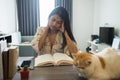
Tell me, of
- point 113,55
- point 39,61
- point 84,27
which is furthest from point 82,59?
point 84,27

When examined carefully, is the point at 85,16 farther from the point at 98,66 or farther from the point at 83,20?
the point at 98,66

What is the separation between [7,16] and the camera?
4633mm

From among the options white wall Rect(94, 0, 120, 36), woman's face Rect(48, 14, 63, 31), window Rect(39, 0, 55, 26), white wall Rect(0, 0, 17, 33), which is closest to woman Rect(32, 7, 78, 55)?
woman's face Rect(48, 14, 63, 31)

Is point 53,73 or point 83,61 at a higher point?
point 83,61

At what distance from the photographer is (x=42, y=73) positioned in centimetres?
103

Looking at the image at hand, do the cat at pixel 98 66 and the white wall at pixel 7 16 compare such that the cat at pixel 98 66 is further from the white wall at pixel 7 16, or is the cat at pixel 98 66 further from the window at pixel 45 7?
the window at pixel 45 7

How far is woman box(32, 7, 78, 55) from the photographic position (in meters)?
1.41

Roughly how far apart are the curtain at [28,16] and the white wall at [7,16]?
0.74 ft

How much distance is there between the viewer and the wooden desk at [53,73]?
3.11 ft

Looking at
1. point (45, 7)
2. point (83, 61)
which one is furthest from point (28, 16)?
point (83, 61)

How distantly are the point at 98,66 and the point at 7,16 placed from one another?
4224 millimetres

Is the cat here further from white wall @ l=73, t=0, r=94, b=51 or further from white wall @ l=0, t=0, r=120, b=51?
white wall @ l=73, t=0, r=94, b=51

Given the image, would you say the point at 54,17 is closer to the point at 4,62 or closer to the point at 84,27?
the point at 4,62

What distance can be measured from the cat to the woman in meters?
0.56
